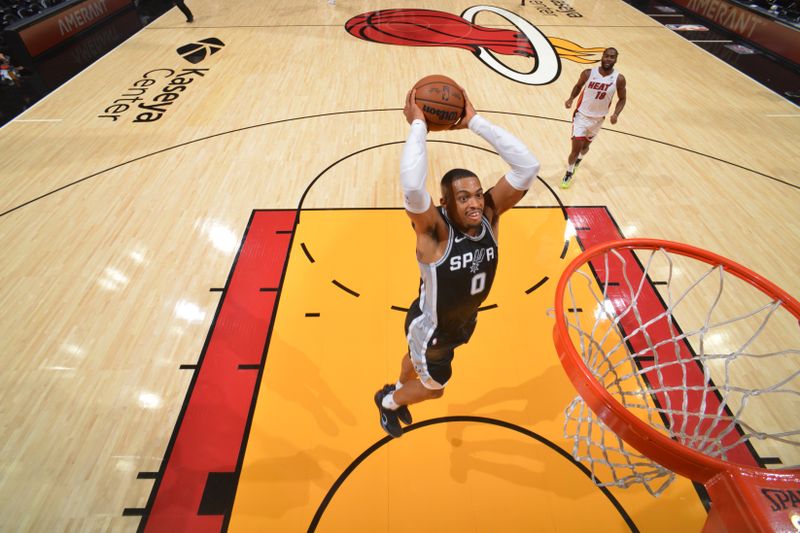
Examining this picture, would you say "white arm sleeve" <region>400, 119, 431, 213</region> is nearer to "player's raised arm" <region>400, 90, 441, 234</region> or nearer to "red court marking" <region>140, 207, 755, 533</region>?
"player's raised arm" <region>400, 90, 441, 234</region>

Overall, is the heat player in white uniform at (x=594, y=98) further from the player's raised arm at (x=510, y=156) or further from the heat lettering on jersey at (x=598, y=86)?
the player's raised arm at (x=510, y=156)

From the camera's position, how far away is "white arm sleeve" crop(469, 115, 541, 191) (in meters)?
2.31

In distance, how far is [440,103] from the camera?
7.73 ft

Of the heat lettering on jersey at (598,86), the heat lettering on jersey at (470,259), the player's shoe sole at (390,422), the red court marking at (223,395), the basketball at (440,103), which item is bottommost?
the red court marking at (223,395)

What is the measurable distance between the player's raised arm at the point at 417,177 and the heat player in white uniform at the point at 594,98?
12.5 feet

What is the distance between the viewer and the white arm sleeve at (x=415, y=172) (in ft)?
6.70

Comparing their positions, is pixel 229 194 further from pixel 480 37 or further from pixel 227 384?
pixel 480 37

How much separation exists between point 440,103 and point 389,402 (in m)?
2.10

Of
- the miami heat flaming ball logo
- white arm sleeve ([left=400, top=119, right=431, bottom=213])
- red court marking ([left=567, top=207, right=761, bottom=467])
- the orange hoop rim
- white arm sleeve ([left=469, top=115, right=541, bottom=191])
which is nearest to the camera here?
the orange hoop rim

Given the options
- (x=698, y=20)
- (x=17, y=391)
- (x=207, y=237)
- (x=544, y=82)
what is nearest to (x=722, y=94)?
(x=544, y=82)

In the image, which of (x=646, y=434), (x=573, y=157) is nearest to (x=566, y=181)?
(x=573, y=157)

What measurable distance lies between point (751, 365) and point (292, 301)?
4.32 meters

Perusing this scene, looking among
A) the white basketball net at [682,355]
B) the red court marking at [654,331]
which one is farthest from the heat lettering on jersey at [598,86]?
the white basketball net at [682,355]

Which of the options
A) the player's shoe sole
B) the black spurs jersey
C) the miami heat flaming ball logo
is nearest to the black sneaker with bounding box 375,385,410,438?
the player's shoe sole
